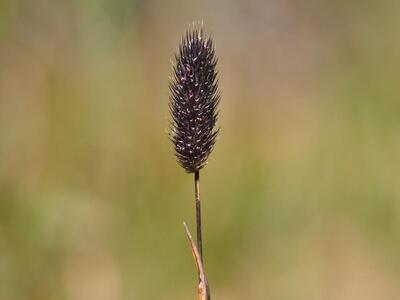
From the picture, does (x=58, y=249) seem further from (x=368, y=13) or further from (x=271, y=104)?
(x=368, y=13)

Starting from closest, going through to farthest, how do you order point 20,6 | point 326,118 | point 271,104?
1. point 20,6
2. point 326,118
3. point 271,104

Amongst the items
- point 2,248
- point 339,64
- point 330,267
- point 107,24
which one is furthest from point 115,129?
point 339,64

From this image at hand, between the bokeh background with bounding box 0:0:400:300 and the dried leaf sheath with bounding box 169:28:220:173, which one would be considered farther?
the bokeh background with bounding box 0:0:400:300

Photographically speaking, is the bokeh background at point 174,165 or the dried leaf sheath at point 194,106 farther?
the bokeh background at point 174,165

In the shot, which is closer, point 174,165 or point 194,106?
point 194,106
